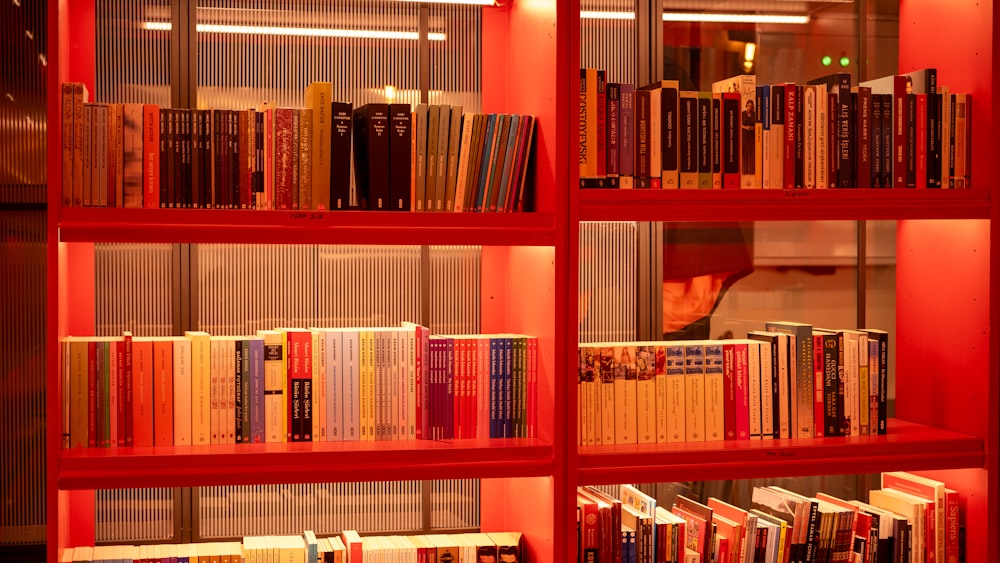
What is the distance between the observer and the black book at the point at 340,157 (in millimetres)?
2316

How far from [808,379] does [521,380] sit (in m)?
0.76

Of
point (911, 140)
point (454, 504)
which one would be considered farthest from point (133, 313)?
point (911, 140)

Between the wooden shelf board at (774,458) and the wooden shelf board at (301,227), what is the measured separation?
565mm

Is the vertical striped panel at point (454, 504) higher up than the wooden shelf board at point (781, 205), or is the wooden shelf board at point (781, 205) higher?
the wooden shelf board at point (781, 205)

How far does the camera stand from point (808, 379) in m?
2.59

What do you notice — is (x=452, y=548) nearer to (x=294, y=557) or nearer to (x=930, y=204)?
(x=294, y=557)

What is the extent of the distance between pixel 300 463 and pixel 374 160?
28.2 inches

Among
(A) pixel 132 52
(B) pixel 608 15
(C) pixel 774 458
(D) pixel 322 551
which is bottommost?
(D) pixel 322 551

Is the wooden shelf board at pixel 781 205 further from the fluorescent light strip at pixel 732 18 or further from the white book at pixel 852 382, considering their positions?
the fluorescent light strip at pixel 732 18

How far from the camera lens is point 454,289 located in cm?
285

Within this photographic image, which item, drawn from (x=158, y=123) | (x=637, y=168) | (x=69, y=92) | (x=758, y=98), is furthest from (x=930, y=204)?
(x=69, y=92)

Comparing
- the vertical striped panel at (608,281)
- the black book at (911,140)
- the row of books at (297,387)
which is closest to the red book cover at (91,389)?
the row of books at (297,387)

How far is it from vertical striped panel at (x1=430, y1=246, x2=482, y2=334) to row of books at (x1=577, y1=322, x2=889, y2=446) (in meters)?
0.50

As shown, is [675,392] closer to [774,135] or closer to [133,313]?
[774,135]
